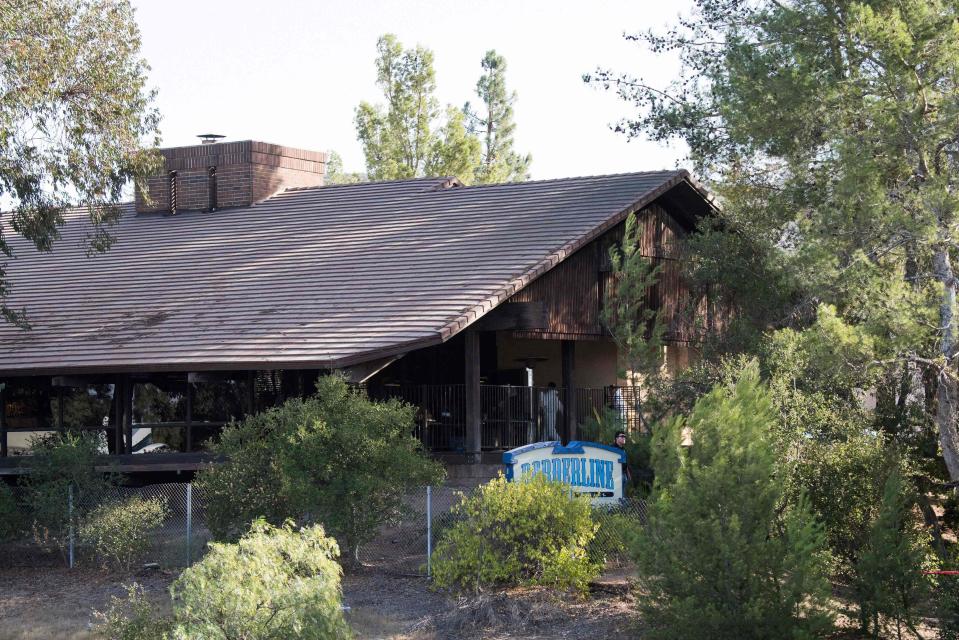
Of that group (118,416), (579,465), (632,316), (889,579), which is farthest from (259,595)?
(632,316)

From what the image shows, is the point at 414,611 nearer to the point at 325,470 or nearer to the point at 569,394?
the point at 325,470

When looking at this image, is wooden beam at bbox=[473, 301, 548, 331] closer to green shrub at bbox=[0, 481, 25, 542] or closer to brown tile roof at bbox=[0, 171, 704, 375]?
brown tile roof at bbox=[0, 171, 704, 375]

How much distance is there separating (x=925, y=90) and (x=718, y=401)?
17.4 ft

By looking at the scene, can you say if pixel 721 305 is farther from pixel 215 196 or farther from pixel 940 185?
pixel 215 196

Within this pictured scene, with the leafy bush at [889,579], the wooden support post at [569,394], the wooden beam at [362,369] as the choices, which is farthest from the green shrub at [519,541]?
the wooden support post at [569,394]

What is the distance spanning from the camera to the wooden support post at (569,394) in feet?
71.6

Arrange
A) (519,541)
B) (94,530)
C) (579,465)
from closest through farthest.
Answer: (519,541), (579,465), (94,530)

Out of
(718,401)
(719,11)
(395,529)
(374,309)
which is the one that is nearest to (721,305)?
(719,11)

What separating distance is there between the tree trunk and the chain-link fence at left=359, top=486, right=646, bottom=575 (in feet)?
12.5

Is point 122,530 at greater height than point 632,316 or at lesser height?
lesser

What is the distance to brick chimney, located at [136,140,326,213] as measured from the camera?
2777cm

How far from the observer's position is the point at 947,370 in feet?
43.4

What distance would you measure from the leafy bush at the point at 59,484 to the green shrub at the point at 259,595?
796cm

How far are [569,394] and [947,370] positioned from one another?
9.42 m
